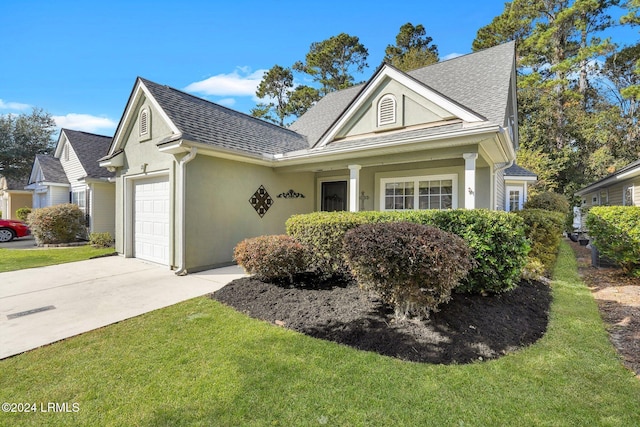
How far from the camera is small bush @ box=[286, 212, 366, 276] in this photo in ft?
20.1

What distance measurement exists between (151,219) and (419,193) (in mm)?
8314

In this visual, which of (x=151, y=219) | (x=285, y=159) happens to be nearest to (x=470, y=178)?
(x=285, y=159)

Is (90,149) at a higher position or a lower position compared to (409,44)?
lower

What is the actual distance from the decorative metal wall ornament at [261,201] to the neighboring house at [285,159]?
3cm

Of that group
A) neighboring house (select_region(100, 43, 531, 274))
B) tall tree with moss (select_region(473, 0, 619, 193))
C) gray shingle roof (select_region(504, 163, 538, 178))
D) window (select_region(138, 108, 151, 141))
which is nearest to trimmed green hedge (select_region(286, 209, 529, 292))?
neighboring house (select_region(100, 43, 531, 274))

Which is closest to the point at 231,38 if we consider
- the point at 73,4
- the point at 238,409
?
the point at 73,4

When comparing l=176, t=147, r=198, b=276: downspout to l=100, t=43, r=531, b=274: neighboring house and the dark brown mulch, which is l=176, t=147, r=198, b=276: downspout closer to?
l=100, t=43, r=531, b=274: neighboring house

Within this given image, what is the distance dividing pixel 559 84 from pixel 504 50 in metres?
17.9

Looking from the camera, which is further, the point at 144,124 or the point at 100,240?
the point at 100,240

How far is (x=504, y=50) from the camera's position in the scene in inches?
405

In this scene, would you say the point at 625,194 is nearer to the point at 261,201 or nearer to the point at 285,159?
the point at 285,159

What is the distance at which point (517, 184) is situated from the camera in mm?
16281

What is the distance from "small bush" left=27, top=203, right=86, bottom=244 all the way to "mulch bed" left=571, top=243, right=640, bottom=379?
18273 millimetres

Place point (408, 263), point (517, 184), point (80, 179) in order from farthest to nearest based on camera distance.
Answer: point (517, 184), point (80, 179), point (408, 263)
